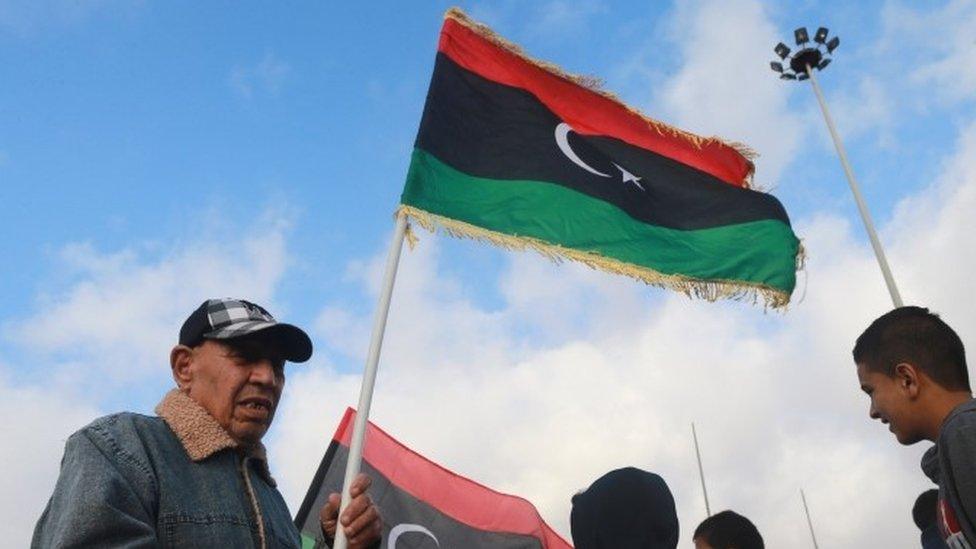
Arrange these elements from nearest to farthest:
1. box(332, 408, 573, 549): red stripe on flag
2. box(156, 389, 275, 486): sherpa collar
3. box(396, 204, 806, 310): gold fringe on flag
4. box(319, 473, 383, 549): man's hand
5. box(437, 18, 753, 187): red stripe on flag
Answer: box(156, 389, 275, 486): sherpa collar, box(319, 473, 383, 549): man's hand, box(396, 204, 806, 310): gold fringe on flag, box(437, 18, 753, 187): red stripe on flag, box(332, 408, 573, 549): red stripe on flag

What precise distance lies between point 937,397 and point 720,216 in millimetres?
3263

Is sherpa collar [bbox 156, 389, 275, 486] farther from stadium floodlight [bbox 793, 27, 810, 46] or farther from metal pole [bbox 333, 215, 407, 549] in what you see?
stadium floodlight [bbox 793, 27, 810, 46]

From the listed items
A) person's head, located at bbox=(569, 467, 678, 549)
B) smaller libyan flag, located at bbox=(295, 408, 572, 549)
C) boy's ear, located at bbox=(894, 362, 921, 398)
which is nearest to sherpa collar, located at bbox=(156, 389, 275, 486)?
person's head, located at bbox=(569, 467, 678, 549)

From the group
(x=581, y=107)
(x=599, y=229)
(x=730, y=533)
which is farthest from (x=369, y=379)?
(x=581, y=107)

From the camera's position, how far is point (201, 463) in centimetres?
238

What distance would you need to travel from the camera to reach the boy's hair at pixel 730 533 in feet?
16.8

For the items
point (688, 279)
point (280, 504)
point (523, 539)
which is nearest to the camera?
point (280, 504)

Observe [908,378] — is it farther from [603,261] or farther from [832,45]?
[832,45]

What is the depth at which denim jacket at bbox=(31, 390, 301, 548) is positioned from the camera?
6.47 feet

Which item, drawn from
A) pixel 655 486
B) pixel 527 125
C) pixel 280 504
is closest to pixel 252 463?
pixel 280 504

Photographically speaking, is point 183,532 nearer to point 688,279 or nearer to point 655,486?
point 655,486

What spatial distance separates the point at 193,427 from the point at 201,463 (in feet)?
0.36

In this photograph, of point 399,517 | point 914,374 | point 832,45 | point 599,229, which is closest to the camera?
point 914,374

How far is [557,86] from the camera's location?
6094 mm
